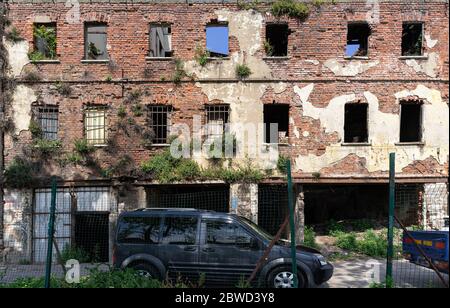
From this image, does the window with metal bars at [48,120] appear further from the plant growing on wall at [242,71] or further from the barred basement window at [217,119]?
the plant growing on wall at [242,71]

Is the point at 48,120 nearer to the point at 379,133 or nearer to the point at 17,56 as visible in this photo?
the point at 17,56

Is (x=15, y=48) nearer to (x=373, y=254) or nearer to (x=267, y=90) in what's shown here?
(x=267, y=90)

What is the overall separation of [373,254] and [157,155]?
26.4 feet

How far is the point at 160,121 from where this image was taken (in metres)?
12.6

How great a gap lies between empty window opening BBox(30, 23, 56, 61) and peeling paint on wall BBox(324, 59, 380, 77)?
1022 centimetres

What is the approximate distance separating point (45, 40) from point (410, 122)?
47.7ft

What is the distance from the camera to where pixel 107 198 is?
12.0m

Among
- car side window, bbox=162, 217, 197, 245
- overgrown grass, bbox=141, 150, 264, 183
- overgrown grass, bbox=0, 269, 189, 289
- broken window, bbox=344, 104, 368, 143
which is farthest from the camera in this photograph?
broken window, bbox=344, 104, 368, 143

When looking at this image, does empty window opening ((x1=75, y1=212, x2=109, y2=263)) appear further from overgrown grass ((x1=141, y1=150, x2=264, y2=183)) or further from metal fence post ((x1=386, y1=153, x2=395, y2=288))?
metal fence post ((x1=386, y1=153, x2=395, y2=288))

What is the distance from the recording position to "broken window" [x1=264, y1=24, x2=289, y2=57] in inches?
513

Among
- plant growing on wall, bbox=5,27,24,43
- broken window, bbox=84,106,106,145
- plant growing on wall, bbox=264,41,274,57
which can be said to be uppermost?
plant growing on wall, bbox=5,27,24,43

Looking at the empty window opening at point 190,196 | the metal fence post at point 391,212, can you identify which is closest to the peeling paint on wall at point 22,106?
the empty window opening at point 190,196

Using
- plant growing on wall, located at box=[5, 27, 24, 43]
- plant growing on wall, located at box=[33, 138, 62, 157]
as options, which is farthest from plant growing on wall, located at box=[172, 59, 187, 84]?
plant growing on wall, located at box=[5, 27, 24, 43]

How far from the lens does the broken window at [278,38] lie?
1303cm
